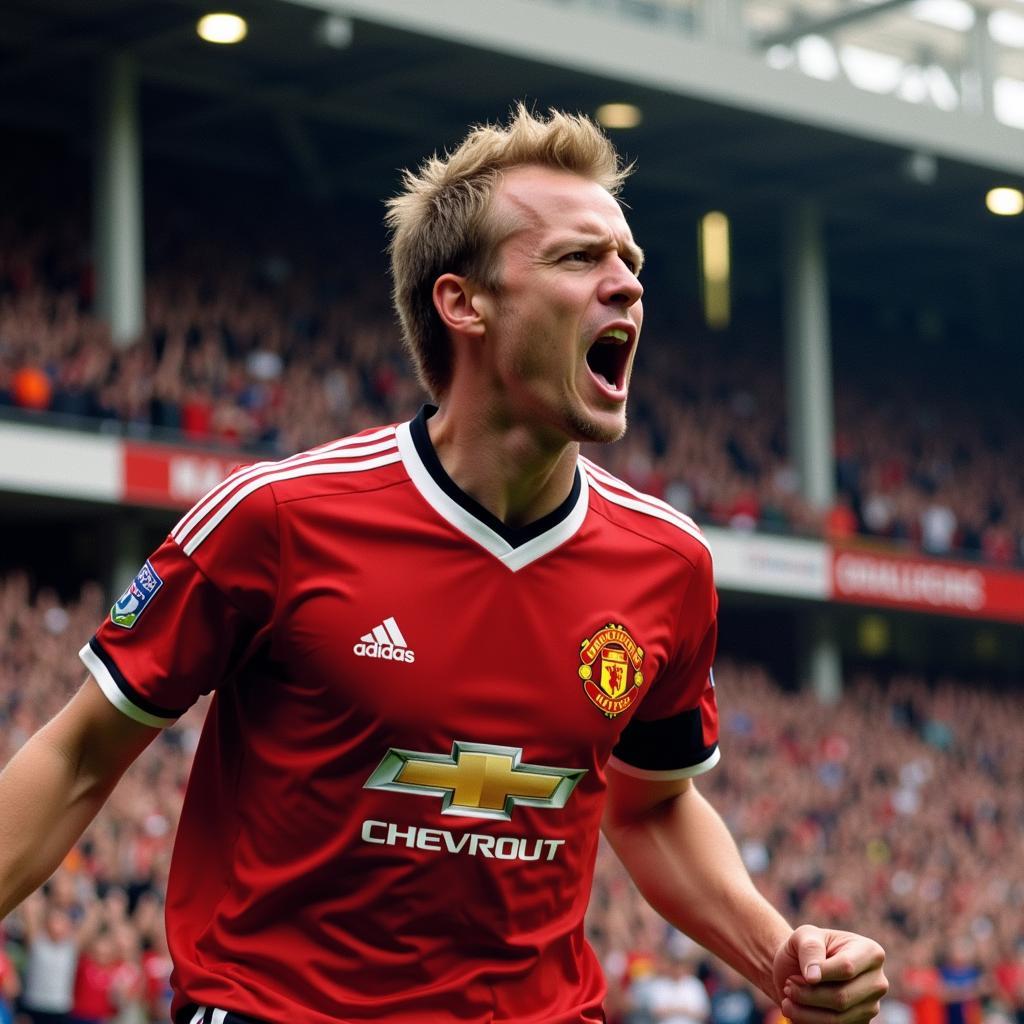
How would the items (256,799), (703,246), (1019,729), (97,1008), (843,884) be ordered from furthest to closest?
(703,246)
(1019,729)
(843,884)
(97,1008)
(256,799)

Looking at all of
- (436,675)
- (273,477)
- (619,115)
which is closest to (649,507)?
(436,675)

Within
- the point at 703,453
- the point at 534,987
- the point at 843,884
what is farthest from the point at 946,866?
the point at 534,987

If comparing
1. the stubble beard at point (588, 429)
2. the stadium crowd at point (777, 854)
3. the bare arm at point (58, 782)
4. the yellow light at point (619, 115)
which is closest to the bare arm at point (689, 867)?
the stubble beard at point (588, 429)

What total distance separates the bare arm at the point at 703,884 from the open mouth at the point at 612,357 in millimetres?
777

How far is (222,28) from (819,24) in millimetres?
Answer: 7012

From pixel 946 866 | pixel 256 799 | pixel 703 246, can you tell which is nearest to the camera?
Result: pixel 256 799

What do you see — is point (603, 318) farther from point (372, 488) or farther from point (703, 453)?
point (703, 453)

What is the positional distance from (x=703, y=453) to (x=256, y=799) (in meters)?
24.5

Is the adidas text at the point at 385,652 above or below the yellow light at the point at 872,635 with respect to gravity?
above

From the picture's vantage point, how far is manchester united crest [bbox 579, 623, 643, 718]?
3.68 m

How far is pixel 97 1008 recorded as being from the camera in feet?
43.1

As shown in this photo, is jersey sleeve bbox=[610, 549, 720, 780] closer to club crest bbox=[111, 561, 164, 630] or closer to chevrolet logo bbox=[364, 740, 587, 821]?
chevrolet logo bbox=[364, 740, 587, 821]

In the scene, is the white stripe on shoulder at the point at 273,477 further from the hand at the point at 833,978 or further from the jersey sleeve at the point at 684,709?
the hand at the point at 833,978

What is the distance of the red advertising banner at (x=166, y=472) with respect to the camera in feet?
72.5
